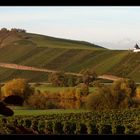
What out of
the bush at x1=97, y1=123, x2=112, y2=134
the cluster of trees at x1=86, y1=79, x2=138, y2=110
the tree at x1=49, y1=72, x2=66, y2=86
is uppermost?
the cluster of trees at x1=86, y1=79, x2=138, y2=110

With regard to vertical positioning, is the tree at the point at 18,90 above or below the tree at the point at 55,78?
below

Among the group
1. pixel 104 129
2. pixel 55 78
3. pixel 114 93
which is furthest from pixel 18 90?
pixel 104 129

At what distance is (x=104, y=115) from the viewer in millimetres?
10094

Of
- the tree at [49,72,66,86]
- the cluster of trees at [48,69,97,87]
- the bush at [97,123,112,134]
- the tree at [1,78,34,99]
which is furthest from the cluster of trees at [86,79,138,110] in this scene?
the tree at [1,78,34,99]

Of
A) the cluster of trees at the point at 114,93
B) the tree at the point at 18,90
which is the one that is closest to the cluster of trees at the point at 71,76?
the tree at the point at 18,90

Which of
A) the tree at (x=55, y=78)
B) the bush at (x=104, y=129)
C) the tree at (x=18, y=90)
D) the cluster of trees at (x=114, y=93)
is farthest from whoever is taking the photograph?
the bush at (x=104, y=129)

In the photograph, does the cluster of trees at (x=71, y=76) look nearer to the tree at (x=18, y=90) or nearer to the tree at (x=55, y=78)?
the tree at (x=55, y=78)

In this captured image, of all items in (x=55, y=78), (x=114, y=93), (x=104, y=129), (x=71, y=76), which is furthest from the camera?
(x=104, y=129)

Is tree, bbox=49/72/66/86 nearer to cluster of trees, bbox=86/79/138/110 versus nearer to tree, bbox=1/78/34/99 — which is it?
tree, bbox=1/78/34/99

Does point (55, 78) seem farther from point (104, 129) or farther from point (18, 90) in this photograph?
point (104, 129)

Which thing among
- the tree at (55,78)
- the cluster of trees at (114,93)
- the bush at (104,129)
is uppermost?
the cluster of trees at (114,93)
